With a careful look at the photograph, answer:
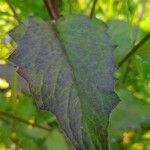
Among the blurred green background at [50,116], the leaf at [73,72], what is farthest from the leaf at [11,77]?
the leaf at [73,72]

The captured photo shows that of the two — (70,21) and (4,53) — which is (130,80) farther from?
(70,21)

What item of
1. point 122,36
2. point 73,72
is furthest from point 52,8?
point 73,72

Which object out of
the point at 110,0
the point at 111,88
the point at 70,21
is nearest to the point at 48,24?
the point at 70,21

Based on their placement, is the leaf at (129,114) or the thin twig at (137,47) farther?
the leaf at (129,114)

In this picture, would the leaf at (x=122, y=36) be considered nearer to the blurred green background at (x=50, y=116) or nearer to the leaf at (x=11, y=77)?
the blurred green background at (x=50, y=116)

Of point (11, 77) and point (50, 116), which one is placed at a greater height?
point (11, 77)

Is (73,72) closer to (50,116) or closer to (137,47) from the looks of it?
(137,47)

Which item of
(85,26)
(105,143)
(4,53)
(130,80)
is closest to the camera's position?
(105,143)
